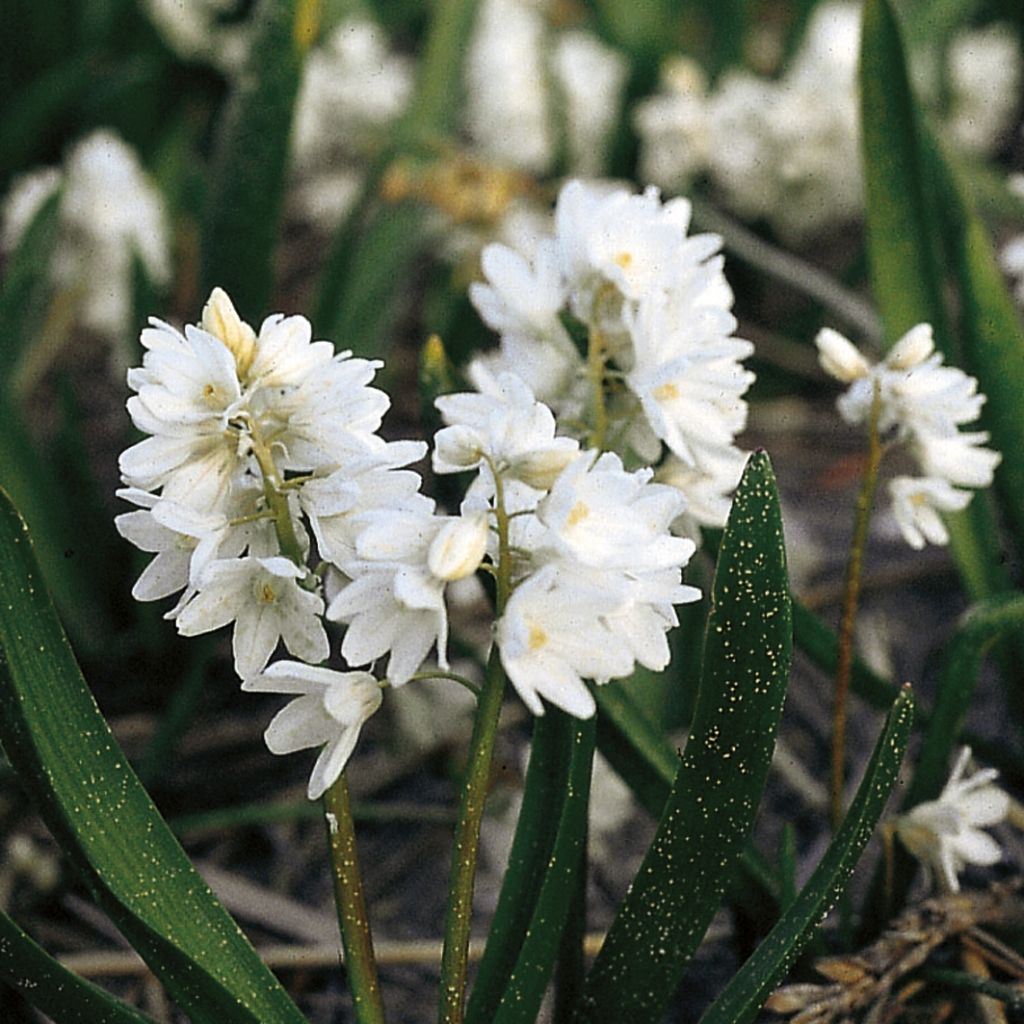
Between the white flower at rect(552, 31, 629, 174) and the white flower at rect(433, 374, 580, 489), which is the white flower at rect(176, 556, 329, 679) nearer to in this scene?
the white flower at rect(433, 374, 580, 489)

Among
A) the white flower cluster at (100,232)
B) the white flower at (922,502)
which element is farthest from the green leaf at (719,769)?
the white flower cluster at (100,232)

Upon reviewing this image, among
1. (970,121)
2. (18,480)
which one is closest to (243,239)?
(18,480)

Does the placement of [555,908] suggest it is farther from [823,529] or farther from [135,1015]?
[823,529]

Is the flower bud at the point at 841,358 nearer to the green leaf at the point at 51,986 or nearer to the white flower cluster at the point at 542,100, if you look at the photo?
the green leaf at the point at 51,986

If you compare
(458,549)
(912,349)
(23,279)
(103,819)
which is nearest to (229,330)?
(458,549)

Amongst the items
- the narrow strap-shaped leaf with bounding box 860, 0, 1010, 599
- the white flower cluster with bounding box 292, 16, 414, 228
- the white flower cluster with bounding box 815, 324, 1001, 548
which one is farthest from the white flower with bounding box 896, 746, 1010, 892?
the white flower cluster with bounding box 292, 16, 414, 228

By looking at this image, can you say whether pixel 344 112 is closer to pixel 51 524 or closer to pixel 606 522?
pixel 51 524
